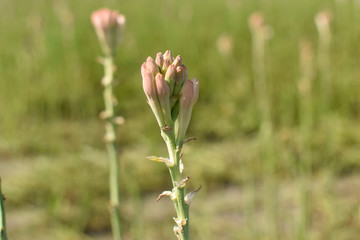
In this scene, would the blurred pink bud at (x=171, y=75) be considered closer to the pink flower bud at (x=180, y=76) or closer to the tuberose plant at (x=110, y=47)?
the pink flower bud at (x=180, y=76)


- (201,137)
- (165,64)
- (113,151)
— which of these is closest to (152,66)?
(165,64)

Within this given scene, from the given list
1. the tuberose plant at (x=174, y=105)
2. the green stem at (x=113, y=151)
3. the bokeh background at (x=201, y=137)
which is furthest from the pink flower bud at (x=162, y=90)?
the bokeh background at (x=201, y=137)

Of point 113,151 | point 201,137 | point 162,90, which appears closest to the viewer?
point 162,90

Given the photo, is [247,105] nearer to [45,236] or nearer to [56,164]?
[56,164]

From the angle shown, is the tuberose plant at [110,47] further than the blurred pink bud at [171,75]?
Yes

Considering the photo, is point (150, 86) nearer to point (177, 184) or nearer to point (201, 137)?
point (177, 184)

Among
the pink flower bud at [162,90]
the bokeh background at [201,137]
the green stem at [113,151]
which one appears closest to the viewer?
the pink flower bud at [162,90]

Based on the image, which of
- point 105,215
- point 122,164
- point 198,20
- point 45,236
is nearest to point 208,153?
point 122,164
